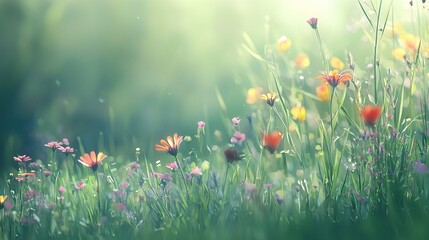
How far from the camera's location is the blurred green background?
4.32 m

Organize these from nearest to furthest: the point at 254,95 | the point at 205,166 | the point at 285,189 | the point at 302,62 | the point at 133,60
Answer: the point at 285,189 < the point at 205,166 < the point at 254,95 < the point at 302,62 < the point at 133,60

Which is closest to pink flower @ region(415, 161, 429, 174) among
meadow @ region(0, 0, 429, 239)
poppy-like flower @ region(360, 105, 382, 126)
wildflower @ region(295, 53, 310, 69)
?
meadow @ region(0, 0, 429, 239)

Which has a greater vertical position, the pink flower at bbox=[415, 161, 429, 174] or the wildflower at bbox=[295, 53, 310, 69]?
the wildflower at bbox=[295, 53, 310, 69]

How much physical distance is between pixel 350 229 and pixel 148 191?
0.90m

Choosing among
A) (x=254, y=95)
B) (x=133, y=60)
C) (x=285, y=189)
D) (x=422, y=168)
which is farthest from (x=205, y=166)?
(x=133, y=60)

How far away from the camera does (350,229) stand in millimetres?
2113

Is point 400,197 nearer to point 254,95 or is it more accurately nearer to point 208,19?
point 254,95

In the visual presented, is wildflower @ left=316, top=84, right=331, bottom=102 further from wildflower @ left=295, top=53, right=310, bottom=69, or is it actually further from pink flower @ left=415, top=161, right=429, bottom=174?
pink flower @ left=415, top=161, right=429, bottom=174

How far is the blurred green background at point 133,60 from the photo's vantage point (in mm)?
4320

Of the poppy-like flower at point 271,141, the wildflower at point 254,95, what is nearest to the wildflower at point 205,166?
the poppy-like flower at point 271,141

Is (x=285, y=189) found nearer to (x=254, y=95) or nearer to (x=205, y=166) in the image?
(x=205, y=166)

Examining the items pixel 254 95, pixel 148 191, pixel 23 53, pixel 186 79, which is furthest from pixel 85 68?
pixel 148 191

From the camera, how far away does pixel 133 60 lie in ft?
16.1

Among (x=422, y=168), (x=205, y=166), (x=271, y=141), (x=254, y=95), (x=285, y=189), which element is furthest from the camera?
(x=254, y=95)
